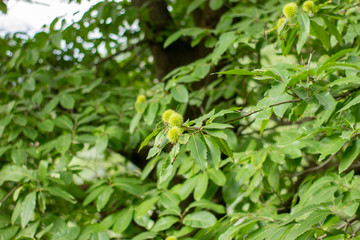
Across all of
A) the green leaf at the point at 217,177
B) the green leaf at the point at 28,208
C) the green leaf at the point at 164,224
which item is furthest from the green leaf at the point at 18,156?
the green leaf at the point at 217,177

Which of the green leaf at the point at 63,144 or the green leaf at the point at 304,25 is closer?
the green leaf at the point at 304,25

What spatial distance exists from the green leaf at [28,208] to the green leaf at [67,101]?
550 mm

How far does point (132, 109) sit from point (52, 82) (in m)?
0.50

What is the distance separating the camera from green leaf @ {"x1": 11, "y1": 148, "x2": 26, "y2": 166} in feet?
5.28

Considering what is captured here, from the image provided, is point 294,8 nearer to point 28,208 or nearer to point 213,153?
point 213,153

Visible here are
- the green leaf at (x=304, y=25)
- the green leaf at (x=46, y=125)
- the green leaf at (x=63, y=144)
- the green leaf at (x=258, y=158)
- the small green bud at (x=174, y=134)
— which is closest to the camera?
the small green bud at (x=174, y=134)

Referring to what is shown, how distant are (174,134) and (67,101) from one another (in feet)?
3.83

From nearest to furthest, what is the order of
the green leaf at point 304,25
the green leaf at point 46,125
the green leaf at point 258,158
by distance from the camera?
the green leaf at point 304,25
the green leaf at point 258,158
the green leaf at point 46,125

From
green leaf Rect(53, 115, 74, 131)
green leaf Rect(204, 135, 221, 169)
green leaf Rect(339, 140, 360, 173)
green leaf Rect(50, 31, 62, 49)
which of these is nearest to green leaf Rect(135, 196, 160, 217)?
green leaf Rect(53, 115, 74, 131)

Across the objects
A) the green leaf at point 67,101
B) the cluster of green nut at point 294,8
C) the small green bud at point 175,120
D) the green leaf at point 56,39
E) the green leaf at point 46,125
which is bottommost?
the green leaf at point 46,125

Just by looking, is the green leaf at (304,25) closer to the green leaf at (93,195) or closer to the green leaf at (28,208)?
the green leaf at (93,195)

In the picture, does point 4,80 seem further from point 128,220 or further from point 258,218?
point 258,218

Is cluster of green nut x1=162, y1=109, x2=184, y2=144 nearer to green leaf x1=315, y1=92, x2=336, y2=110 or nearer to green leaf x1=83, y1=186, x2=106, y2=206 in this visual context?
green leaf x1=315, y1=92, x2=336, y2=110

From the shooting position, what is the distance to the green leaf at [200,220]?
1312 mm
